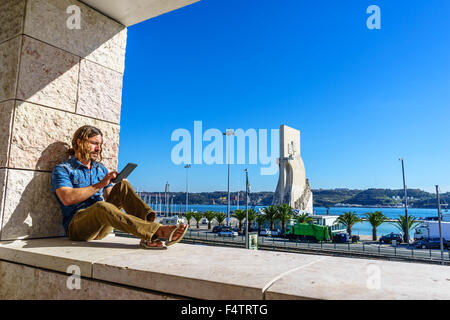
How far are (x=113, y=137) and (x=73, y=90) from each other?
0.77m

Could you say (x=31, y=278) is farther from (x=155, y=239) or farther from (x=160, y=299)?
(x=160, y=299)

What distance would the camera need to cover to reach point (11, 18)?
354cm

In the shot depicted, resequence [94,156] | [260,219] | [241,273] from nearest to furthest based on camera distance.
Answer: [241,273] → [94,156] → [260,219]

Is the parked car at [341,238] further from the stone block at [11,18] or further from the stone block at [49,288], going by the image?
the stone block at [11,18]

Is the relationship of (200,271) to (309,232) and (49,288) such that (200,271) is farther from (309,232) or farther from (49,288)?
(309,232)

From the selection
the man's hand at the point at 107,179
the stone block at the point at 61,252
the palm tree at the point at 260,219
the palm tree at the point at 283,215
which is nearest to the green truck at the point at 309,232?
the palm tree at the point at 283,215

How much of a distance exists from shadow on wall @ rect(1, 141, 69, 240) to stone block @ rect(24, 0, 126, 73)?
48.1 inches

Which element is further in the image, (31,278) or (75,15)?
(75,15)

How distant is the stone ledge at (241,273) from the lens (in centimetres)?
156

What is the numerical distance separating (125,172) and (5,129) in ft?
4.45

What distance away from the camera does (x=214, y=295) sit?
5.55 ft

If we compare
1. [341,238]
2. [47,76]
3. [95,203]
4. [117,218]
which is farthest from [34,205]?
[341,238]

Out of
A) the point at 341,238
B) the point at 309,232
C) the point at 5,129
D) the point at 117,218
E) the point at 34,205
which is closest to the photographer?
the point at 117,218
